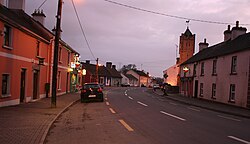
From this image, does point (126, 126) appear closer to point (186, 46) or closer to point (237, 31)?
point (237, 31)

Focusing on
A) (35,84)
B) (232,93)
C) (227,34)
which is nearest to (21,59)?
(35,84)

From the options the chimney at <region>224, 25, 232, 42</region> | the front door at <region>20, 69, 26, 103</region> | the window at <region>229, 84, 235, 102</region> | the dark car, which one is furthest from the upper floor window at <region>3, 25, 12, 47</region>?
the chimney at <region>224, 25, 232, 42</region>

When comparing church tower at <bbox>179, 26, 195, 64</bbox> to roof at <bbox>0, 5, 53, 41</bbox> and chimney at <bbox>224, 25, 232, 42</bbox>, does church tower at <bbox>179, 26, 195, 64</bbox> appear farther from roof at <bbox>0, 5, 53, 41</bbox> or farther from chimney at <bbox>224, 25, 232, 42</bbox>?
roof at <bbox>0, 5, 53, 41</bbox>

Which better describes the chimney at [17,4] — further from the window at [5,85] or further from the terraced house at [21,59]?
the window at [5,85]

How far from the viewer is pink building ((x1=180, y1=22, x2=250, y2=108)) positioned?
2398cm

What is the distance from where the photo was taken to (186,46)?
64.6m

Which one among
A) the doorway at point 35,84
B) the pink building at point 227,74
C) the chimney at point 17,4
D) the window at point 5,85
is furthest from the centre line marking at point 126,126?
the chimney at point 17,4

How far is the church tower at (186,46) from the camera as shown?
211ft

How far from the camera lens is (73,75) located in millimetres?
40500

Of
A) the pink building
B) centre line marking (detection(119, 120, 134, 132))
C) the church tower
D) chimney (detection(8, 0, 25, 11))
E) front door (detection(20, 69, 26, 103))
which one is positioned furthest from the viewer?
the church tower

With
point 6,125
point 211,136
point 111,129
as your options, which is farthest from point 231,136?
point 6,125

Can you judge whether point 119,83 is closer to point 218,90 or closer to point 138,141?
point 218,90

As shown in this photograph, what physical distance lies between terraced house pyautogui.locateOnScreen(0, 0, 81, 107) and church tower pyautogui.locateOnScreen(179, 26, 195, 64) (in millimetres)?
42545

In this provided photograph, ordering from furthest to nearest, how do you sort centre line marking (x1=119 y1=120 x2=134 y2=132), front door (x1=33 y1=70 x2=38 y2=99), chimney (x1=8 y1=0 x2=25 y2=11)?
chimney (x1=8 y1=0 x2=25 y2=11) → front door (x1=33 y1=70 x2=38 y2=99) → centre line marking (x1=119 y1=120 x2=134 y2=132)
